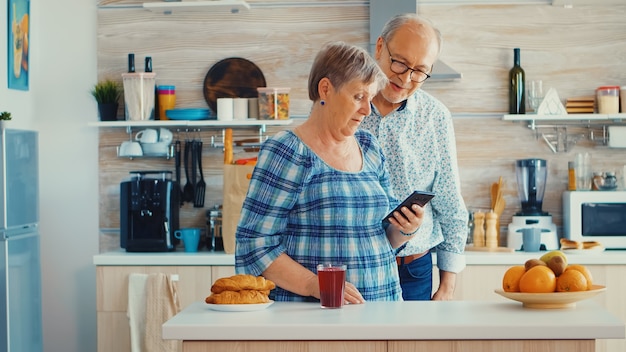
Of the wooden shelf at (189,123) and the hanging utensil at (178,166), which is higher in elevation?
the wooden shelf at (189,123)

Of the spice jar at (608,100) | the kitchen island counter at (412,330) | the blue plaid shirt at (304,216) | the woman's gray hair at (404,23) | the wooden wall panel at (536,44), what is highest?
the wooden wall panel at (536,44)

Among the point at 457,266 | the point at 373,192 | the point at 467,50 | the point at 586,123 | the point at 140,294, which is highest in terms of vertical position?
the point at 467,50

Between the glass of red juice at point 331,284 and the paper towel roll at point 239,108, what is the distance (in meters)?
2.62

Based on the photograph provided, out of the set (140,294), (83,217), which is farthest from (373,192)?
(83,217)

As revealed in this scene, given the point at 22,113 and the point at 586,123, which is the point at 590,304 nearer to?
the point at 586,123

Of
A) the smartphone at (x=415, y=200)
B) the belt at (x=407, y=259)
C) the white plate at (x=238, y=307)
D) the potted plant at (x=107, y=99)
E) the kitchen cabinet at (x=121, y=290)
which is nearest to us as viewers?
the white plate at (x=238, y=307)

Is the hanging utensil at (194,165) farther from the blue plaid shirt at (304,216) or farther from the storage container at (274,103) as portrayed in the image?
the blue plaid shirt at (304,216)

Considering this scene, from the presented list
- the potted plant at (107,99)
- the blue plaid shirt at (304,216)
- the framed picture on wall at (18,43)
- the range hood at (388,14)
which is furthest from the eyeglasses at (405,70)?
the framed picture on wall at (18,43)

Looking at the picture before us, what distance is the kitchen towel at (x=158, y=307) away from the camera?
4488 millimetres

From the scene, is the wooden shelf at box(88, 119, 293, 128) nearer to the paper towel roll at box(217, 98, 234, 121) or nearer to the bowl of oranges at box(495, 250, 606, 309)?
the paper towel roll at box(217, 98, 234, 121)

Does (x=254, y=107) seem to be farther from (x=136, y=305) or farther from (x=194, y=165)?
(x=136, y=305)

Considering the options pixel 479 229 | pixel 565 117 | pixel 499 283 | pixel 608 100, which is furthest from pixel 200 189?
pixel 608 100

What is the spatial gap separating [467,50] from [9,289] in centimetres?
262

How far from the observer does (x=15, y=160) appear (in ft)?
14.0
